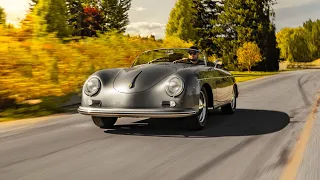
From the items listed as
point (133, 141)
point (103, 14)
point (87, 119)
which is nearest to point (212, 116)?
point (87, 119)

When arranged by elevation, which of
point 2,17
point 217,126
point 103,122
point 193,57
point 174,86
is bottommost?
point 217,126

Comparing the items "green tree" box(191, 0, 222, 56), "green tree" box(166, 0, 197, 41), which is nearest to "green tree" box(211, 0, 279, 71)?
"green tree" box(191, 0, 222, 56)

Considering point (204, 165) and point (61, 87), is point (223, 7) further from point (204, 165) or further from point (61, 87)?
point (204, 165)

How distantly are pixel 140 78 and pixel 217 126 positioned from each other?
203cm

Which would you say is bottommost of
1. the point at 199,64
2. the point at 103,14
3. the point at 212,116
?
the point at 212,116

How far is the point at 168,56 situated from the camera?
878 cm

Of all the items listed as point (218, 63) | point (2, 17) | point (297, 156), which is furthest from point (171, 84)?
point (2, 17)

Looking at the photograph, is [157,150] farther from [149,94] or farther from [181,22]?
[181,22]

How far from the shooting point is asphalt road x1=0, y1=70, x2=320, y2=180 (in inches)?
180

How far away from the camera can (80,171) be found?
462cm

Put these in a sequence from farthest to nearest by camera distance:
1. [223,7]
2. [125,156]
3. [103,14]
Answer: [223,7] → [103,14] → [125,156]

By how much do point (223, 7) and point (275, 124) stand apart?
67.9 meters

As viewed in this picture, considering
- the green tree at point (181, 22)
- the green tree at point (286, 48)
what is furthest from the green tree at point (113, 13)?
the green tree at point (286, 48)

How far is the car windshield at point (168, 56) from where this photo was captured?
870 cm
